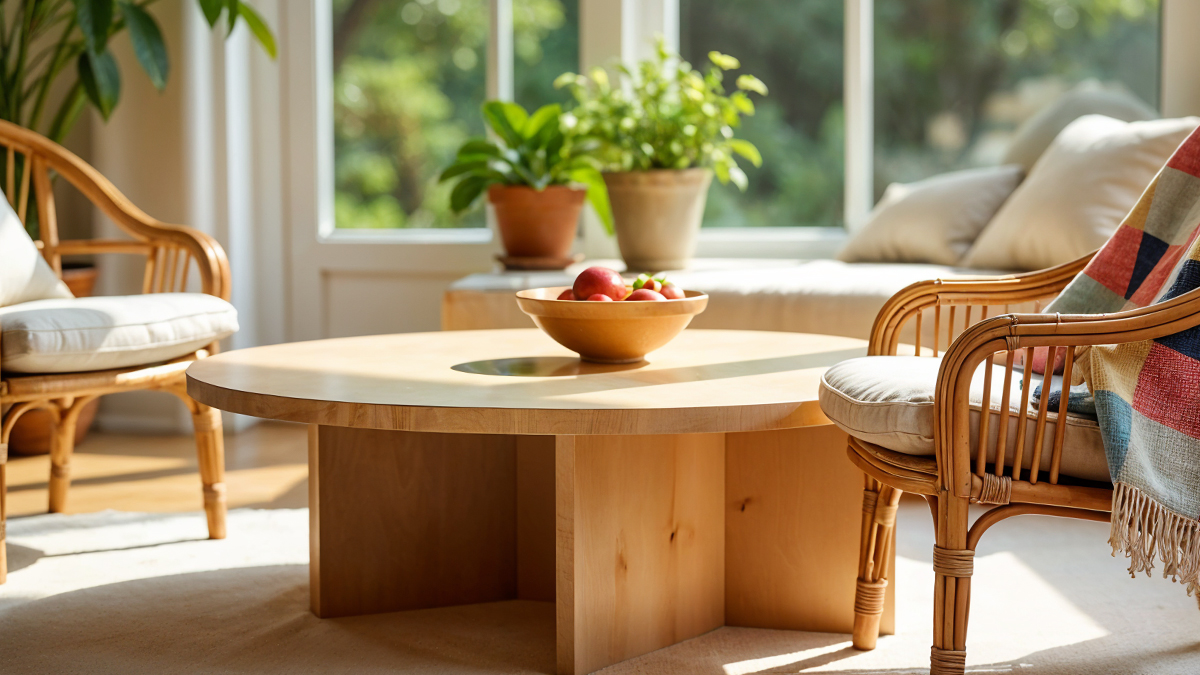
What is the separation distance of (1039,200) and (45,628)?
230cm

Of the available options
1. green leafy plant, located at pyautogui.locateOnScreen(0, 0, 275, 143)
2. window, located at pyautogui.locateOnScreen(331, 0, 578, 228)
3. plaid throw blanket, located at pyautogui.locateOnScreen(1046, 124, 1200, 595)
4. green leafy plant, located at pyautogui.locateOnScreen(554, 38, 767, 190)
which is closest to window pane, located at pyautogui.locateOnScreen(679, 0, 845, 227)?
green leafy plant, located at pyautogui.locateOnScreen(554, 38, 767, 190)

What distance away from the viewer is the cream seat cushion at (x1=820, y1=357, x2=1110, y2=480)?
45.8 inches

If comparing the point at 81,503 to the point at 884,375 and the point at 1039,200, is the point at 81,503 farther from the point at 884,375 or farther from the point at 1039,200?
the point at 1039,200

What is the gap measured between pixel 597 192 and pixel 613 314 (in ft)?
5.63

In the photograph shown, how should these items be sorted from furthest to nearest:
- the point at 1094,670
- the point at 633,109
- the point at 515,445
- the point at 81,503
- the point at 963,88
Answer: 1. the point at 963,88
2. the point at 633,109
3. the point at 81,503
4. the point at 515,445
5. the point at 1094,670

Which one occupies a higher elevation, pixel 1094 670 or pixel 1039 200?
pixel 1039 200

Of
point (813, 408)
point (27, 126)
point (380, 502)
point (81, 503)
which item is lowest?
point (81, 503)

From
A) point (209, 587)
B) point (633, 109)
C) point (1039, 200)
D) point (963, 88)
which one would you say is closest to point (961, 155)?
point (963, 88)

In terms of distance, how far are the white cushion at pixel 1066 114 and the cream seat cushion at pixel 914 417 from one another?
1855 mm

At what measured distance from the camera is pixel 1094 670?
1.51m

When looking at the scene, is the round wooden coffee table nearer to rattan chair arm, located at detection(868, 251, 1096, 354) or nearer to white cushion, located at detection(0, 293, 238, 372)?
rattan chair arm, located at detection(868, 251, 1096, 354)

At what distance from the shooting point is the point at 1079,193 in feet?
8.20

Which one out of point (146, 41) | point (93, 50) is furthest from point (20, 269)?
point (146, 41)

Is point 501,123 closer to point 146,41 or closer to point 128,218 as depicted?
point 146,41
